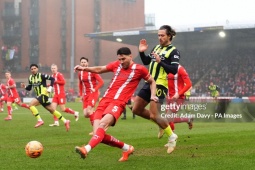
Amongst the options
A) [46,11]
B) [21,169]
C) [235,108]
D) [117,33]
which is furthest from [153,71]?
[46,11]

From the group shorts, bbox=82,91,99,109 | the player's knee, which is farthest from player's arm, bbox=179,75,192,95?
the player's knee

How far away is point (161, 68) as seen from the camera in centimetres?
1086

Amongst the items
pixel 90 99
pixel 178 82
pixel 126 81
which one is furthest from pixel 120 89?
pixel 90 99

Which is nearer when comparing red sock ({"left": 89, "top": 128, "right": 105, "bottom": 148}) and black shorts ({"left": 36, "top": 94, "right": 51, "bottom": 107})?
red sock ({"left": 89, "top": 128, "right": 105, "bottom": 148})

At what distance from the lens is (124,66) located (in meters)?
9.53

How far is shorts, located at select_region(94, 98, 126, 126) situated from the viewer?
9.13m

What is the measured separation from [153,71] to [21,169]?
3.64 m

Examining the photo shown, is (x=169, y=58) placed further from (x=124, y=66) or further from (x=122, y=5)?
(x=122, y=5)

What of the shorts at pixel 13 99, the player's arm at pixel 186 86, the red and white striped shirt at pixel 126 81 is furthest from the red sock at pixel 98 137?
the shorts at pixel 13 99

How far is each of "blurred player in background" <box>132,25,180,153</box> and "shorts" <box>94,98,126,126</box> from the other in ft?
4.78

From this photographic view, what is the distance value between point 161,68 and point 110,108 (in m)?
2.07

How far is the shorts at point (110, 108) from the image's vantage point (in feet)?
30.0

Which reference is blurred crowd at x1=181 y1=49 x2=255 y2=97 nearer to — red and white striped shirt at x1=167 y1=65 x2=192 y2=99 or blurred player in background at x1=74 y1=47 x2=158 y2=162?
red and white striped shirt at x1=167 y1=65 x2=192 y2=99

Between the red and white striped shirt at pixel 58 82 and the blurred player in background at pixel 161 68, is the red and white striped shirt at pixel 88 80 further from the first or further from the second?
the blurred player in background at pixel 161 68
